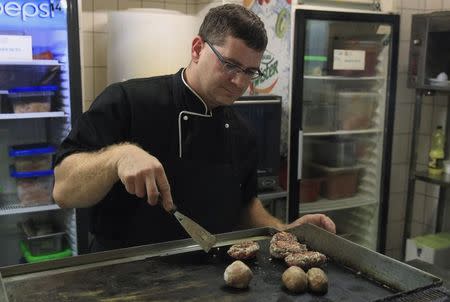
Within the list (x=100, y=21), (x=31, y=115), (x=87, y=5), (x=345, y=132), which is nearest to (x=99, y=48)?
(x=100, y=21)

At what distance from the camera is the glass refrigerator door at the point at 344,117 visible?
11.0 ft

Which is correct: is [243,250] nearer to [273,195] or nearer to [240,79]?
[240,79]

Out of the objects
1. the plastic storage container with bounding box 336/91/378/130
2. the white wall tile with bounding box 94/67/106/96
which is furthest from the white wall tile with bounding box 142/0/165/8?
the plastic storage container with bounding box 336/91/378/130

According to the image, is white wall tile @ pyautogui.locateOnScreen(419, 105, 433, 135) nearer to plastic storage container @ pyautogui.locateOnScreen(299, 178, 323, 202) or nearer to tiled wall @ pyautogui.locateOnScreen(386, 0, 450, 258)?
tiled wall @ pyautogui.locateOnScreen(386, 0, 450, 258)

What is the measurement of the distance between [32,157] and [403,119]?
2737mm

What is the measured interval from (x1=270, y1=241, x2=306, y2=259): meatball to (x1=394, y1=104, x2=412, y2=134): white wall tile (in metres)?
2.64

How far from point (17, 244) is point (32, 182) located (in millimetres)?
491

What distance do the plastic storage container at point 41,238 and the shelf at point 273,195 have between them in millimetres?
1188

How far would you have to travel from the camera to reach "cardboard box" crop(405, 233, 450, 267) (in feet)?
10.9

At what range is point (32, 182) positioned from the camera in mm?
2760

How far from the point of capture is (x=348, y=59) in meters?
3.34

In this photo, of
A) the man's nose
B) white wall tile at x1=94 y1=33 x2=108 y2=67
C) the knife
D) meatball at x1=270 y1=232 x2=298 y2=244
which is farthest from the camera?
white wall tile at x1=94 y1=33 x2=108 y2=67

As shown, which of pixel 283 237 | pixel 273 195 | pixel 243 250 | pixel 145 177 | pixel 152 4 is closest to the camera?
pixel 145 177

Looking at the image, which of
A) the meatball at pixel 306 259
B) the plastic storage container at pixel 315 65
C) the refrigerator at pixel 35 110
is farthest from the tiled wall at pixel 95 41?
the meatball at pixel 306 259
